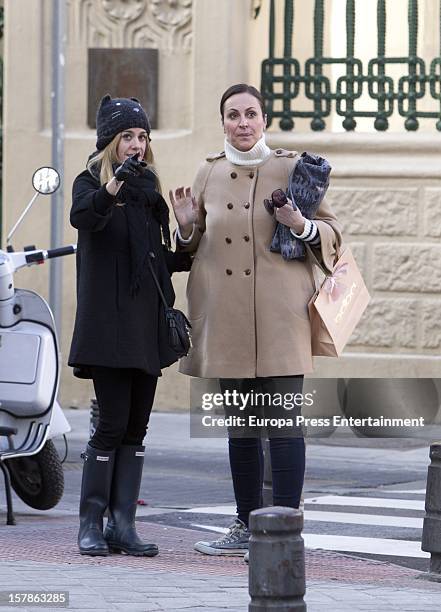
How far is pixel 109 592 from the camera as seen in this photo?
593cm

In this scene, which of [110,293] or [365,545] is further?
[365,545]

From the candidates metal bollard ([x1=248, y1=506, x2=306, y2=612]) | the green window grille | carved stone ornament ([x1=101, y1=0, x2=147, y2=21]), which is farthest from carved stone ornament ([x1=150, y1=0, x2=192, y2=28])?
metal bollard ([x1=248, y1=506, x2=306, y2=612])

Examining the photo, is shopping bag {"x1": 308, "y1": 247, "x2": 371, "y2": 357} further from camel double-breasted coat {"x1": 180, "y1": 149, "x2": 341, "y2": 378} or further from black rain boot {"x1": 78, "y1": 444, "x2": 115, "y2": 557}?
black rain boot {"x1": 78, "y1": 444, "x2": 115, "y2": 557}

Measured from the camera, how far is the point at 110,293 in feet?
22.4

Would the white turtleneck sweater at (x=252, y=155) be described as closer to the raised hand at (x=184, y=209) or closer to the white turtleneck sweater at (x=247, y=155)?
the white turtleneck sweater at (x=247, y=155)

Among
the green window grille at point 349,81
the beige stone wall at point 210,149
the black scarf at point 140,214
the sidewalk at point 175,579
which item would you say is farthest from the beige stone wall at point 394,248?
the black scarf at point 140,214

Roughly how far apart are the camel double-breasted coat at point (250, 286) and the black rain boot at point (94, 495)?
0.54 meters

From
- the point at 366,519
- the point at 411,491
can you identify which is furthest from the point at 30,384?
the point at 411,491

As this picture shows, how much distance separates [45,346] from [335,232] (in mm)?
2103

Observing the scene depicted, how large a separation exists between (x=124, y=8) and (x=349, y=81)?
210cm

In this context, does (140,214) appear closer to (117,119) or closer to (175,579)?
(117,119)

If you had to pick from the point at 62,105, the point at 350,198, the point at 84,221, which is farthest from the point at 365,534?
the point at 350,198

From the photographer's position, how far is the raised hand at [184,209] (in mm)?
7055

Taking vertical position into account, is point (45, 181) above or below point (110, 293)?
above
